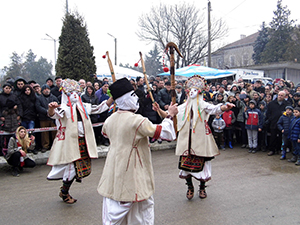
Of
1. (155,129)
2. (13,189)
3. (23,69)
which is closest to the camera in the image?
(155,129)

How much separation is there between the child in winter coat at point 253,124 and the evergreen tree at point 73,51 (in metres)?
5.95

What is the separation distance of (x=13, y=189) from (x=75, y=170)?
178 centimetres

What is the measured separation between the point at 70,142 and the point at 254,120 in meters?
6.07

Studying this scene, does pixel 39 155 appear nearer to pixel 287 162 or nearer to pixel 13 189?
pixel 13 189

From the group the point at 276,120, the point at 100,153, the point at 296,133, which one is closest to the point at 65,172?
the point at 100,153

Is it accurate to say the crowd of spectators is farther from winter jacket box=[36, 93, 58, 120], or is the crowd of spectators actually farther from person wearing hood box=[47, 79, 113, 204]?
person wearing hood box=[47, 79, 113, 204]

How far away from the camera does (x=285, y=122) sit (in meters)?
7.57

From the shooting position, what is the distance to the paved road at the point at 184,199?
4.13m

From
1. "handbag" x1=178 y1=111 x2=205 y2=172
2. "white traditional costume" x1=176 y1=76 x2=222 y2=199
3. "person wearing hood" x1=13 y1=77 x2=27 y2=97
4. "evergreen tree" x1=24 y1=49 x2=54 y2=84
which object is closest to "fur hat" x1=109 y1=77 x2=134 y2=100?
"white traditional costume" x1=176 y1=76 x2=222 y2=199

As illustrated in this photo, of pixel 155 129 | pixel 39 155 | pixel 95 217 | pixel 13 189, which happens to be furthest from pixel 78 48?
pixel 155 129

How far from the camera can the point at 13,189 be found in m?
5.43

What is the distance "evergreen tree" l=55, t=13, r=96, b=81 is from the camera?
32.8 ft

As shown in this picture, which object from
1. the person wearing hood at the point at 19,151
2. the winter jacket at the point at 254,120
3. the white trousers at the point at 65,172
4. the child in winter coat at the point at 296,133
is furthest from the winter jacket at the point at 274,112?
the person wearing hood at the point at 19,151

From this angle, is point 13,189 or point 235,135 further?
point 235,135
